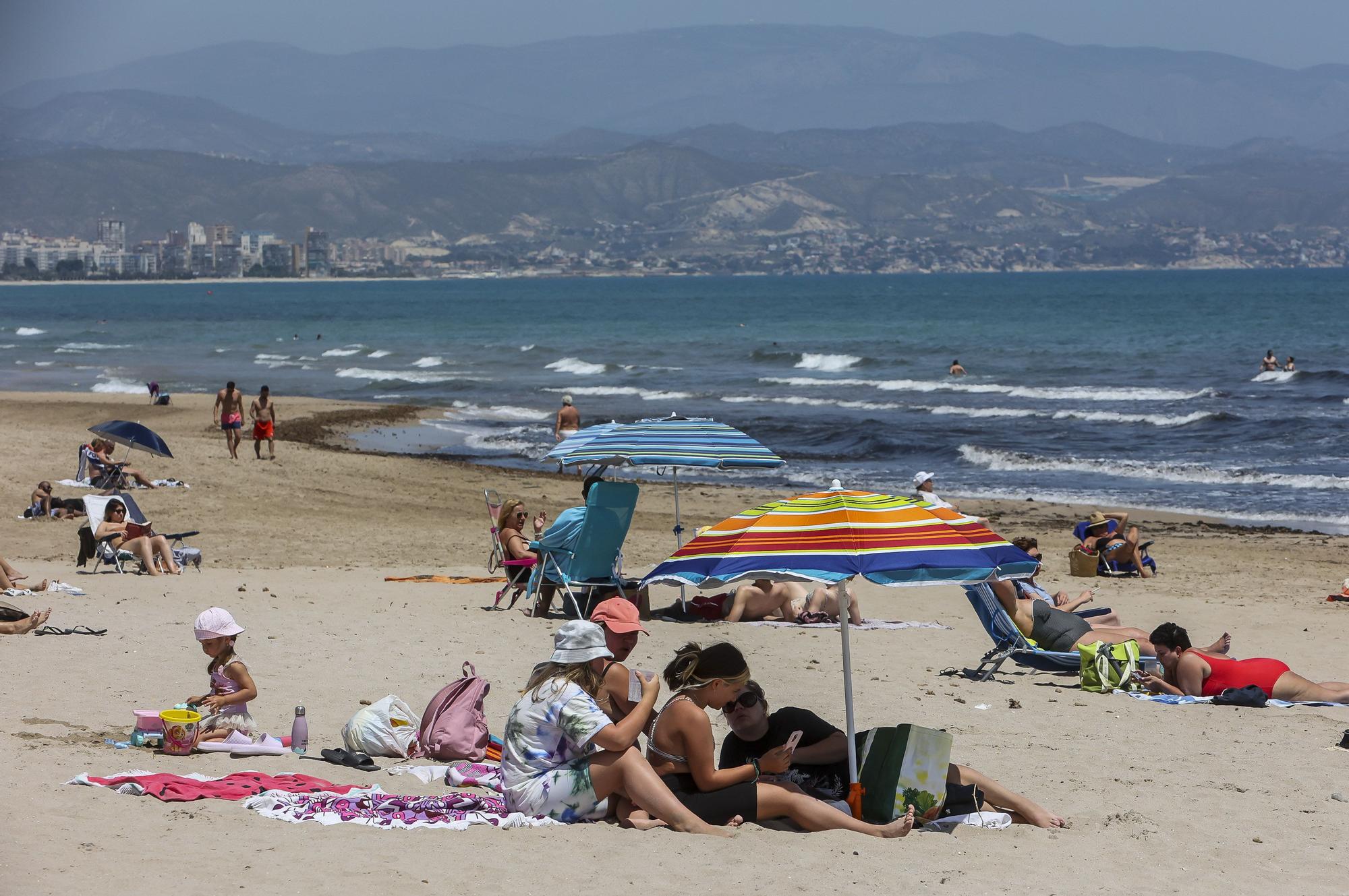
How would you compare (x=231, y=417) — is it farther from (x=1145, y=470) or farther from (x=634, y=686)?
(x=634, y=686)

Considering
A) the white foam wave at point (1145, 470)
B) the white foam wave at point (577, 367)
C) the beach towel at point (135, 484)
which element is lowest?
the white foam wave at point (1145, 470)

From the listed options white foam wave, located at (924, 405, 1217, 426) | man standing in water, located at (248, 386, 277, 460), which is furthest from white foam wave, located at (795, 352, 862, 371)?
man standing in water, located at (248, 386, 277, 460)

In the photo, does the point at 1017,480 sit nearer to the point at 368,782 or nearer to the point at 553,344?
the point at 368,782

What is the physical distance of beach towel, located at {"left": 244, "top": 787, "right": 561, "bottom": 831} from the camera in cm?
549

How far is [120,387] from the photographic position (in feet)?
124

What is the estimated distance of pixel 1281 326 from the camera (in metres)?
66.3

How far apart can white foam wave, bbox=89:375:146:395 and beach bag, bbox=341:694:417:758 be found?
31688 millimetres

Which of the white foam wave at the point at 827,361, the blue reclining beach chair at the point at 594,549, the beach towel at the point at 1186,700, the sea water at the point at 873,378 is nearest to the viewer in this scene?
the beach towel at the point at 1186,700

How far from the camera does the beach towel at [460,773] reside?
614cm

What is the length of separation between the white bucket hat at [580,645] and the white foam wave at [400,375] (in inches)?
1442

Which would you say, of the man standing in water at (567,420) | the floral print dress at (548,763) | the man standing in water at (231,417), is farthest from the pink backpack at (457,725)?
the man standing in water at (231,417)

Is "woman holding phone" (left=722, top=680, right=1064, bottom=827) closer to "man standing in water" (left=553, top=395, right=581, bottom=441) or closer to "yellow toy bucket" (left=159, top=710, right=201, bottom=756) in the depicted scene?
"yellow toy bucket" (left=159, top=710, right=201, bottom=756)

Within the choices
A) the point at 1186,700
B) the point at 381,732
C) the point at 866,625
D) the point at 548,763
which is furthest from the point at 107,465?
the point at 1186,700

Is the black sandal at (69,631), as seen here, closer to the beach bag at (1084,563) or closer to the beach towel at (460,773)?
the beach towel at (460,773)
